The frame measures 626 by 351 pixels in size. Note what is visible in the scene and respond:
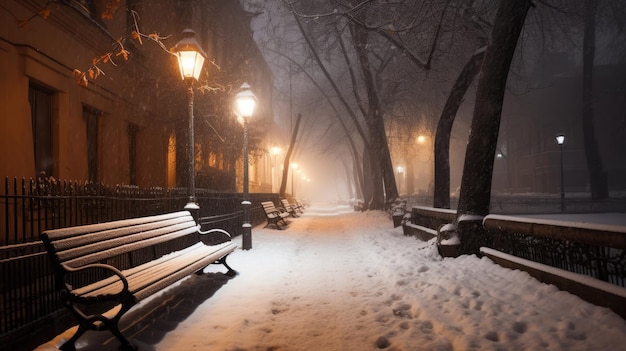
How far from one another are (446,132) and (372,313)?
A: 871cm

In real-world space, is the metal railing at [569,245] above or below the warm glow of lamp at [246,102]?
below

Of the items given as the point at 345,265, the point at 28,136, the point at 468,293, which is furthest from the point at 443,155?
the point at 28,136

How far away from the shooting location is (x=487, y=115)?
24.3 feet

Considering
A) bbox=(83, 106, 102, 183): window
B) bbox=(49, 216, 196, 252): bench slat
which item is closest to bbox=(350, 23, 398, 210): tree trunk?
bbox=(83, 106, 102, 183): window

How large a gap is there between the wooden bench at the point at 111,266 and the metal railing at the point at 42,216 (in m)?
0.44

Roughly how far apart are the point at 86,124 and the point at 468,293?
10.5 m

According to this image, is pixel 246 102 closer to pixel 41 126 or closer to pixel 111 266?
pixel 41 126

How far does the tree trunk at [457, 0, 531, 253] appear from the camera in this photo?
7.01 metres

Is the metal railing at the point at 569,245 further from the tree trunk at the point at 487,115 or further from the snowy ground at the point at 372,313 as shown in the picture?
the tree trunk at the point at 487,115

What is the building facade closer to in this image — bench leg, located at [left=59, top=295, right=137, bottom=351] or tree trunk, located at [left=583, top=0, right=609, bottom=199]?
bench leg, located at [left=59, top=295, right=137, bottom=351]

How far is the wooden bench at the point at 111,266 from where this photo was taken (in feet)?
11.8

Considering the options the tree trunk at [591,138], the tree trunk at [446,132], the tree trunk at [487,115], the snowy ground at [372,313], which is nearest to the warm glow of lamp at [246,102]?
the snowy ground at [372,313]

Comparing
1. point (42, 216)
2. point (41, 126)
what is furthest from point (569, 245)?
point (41, 126)

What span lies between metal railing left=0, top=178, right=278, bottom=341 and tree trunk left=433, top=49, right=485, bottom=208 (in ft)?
22.2
